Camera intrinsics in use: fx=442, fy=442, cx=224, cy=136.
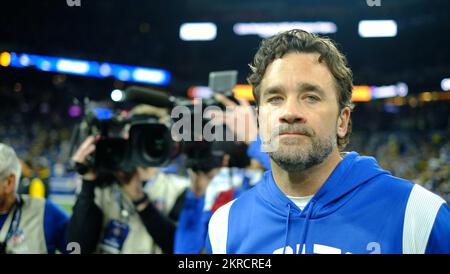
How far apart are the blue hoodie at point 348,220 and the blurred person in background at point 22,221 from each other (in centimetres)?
75

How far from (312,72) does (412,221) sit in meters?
0.40

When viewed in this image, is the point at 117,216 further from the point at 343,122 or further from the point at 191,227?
the point at 343,122

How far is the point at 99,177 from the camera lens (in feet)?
5.46

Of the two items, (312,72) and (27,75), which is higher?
(27,75)

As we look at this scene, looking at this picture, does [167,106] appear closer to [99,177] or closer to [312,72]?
[99,177]

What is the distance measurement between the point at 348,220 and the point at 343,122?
26 cm

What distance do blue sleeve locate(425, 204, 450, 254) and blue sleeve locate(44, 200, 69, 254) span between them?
1227 millimetres

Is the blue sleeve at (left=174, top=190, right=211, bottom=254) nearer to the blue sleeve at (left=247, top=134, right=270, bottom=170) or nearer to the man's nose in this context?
the blue sleeve at (left=247, top=134, right=270, bottom=170)

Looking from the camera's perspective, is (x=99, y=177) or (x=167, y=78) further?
(x=167, y=78)

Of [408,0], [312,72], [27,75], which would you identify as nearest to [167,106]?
[312,72]

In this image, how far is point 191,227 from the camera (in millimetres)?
1678

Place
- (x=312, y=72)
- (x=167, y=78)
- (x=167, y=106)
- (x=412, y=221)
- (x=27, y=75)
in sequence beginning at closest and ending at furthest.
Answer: (x=412, y=221) < (x=312, y=72) < (x=167, y=106) < (x=27, y=75) < (x=167, y=78)

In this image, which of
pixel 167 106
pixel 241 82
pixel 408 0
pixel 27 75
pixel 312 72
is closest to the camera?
pixel 312 72
